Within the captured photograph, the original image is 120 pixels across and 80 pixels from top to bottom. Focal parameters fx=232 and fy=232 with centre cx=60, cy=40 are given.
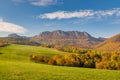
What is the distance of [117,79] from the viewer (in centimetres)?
3847

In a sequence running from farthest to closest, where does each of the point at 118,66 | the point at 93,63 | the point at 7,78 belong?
1. the point at 93,63
2. the point at 118,66
3. the point at 7,78

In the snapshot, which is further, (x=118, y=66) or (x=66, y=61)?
(x=66, y=61)

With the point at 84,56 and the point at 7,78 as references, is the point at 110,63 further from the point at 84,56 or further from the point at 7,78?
the point at 7,78

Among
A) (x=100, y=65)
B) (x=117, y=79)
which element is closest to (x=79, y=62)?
(x=100, y=65)

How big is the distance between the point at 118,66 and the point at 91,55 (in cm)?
3635

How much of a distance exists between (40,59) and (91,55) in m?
37.6

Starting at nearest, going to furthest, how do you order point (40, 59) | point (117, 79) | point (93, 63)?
point (117, 79)
point (40, 59)
point (93, 63)

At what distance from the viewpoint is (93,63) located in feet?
431

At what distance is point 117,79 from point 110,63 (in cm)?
7619

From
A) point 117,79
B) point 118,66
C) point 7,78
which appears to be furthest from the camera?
point 118,66

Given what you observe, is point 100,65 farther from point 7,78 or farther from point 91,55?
point 7,78

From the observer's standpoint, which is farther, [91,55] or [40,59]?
[91,55]

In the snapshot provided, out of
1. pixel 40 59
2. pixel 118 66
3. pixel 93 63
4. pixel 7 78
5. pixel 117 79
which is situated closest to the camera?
pixel 7 78

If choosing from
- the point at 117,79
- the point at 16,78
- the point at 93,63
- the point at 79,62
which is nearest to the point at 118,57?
the point at 93,63
